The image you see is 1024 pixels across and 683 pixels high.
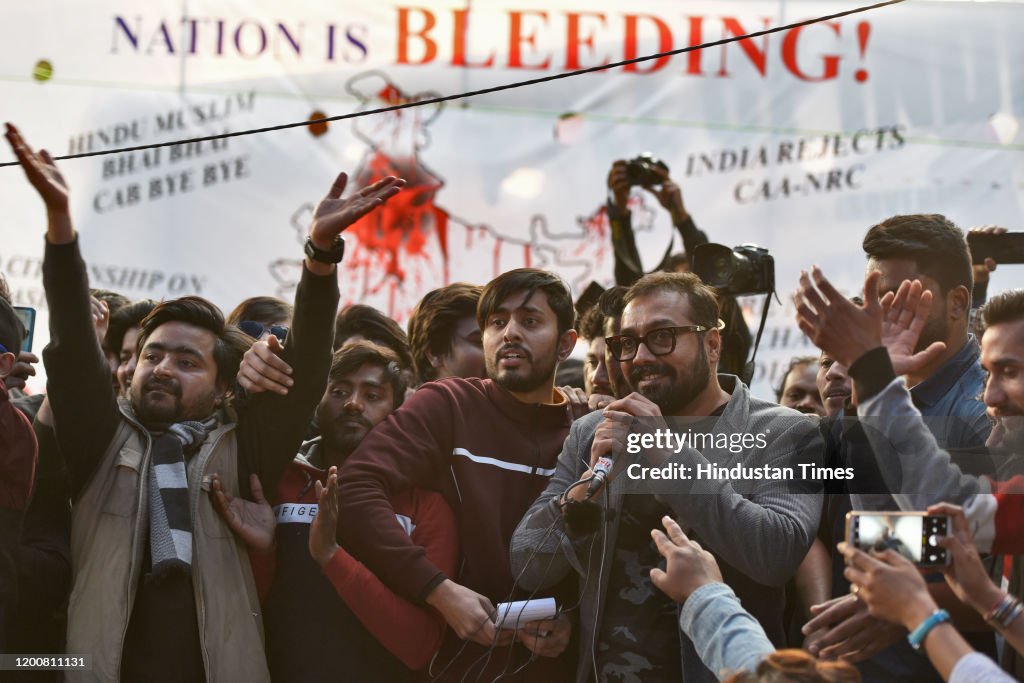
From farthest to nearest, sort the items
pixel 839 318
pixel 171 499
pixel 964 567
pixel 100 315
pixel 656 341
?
pixel 100 315, pixel 171 499, pixel 656 341, pixel 839 318, pixel 964 567

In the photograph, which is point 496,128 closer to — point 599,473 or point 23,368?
point 23,368

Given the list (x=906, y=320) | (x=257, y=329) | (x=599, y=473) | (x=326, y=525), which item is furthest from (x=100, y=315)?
(x=906, y=320)

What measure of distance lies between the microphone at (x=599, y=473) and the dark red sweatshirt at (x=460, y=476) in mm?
335

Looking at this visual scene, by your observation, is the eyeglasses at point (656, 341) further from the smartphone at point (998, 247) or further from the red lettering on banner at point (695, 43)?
the red lettering on banner at point (695, 43)

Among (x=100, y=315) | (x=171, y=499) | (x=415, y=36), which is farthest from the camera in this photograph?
(x=415, y=36)

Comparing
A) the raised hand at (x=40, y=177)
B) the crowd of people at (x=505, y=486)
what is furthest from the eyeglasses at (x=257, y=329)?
the raised hand at (x=40, y=177)

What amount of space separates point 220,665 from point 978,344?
2.00 meters

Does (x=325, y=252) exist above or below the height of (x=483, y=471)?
above

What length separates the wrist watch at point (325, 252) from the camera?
3439 mm

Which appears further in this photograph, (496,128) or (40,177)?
(496,128)

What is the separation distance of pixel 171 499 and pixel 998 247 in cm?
225

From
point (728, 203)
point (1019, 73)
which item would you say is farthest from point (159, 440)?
point (1019, 73)

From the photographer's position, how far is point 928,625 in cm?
253

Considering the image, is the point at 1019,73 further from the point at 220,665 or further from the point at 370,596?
the point at 220,665
